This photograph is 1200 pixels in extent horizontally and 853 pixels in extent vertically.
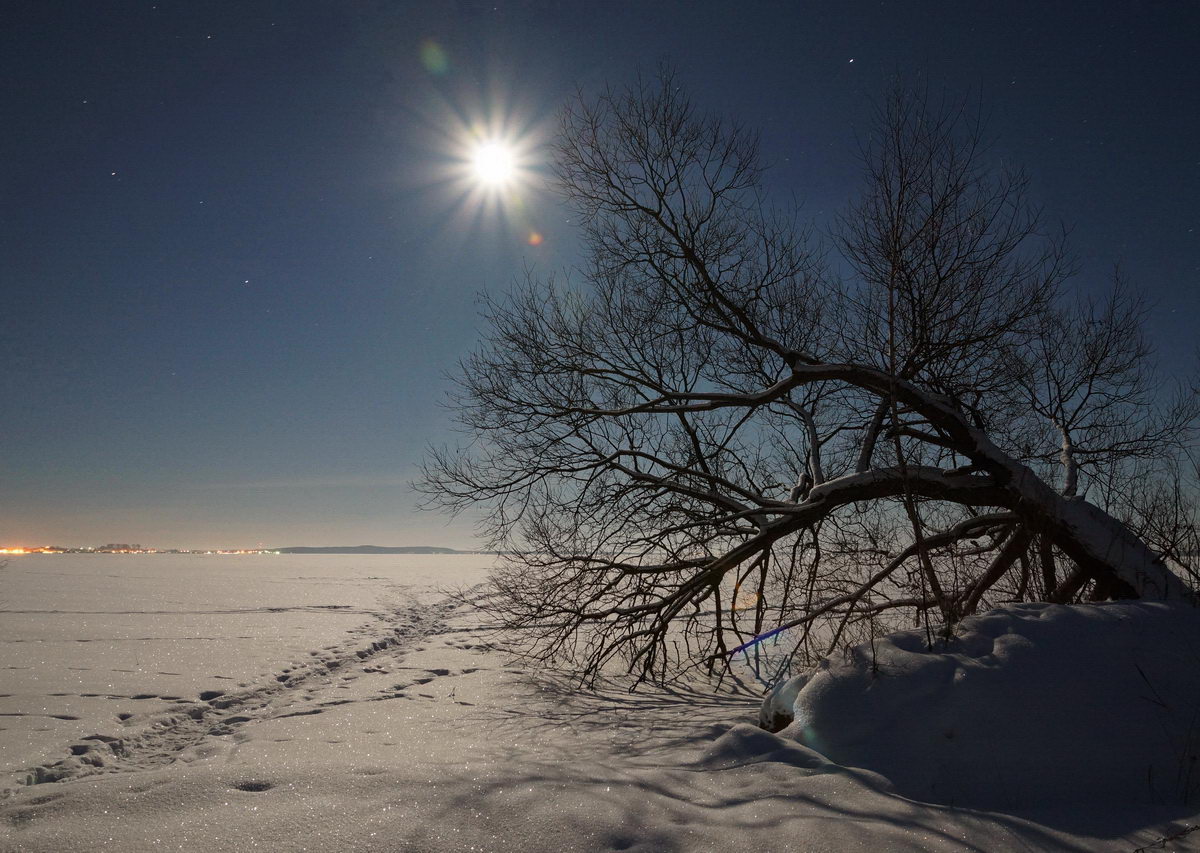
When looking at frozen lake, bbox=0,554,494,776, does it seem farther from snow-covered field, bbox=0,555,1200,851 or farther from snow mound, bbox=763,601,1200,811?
snow mound, bbox=763,601,1200,811

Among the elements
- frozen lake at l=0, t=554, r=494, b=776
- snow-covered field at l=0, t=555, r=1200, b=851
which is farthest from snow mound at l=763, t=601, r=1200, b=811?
frozen lake at l=0, t=554, r=494, b=776

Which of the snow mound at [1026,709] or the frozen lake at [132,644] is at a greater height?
the snow mound at [1026,709]

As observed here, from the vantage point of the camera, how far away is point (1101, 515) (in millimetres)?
5203

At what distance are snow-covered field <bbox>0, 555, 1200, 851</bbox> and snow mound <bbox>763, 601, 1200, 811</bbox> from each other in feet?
0.04

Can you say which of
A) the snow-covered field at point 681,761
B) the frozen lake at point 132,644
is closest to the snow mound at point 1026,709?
the snow-covered field at point 681,761

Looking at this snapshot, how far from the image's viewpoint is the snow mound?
3061mm

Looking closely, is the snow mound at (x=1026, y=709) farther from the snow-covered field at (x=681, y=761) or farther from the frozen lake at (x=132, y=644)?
the frozen lake at (x=132, y=644)

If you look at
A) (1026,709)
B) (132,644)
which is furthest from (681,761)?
(132,644)

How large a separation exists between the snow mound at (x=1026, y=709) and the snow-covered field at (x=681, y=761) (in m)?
0.01

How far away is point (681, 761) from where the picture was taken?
3736 millimetres

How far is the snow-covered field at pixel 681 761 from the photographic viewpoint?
2.60m

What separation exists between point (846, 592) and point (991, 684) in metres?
2.59

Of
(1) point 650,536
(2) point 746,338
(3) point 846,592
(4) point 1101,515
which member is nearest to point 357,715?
(1) point 650,536

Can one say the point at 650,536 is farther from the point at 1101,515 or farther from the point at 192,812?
the point at 192,812
